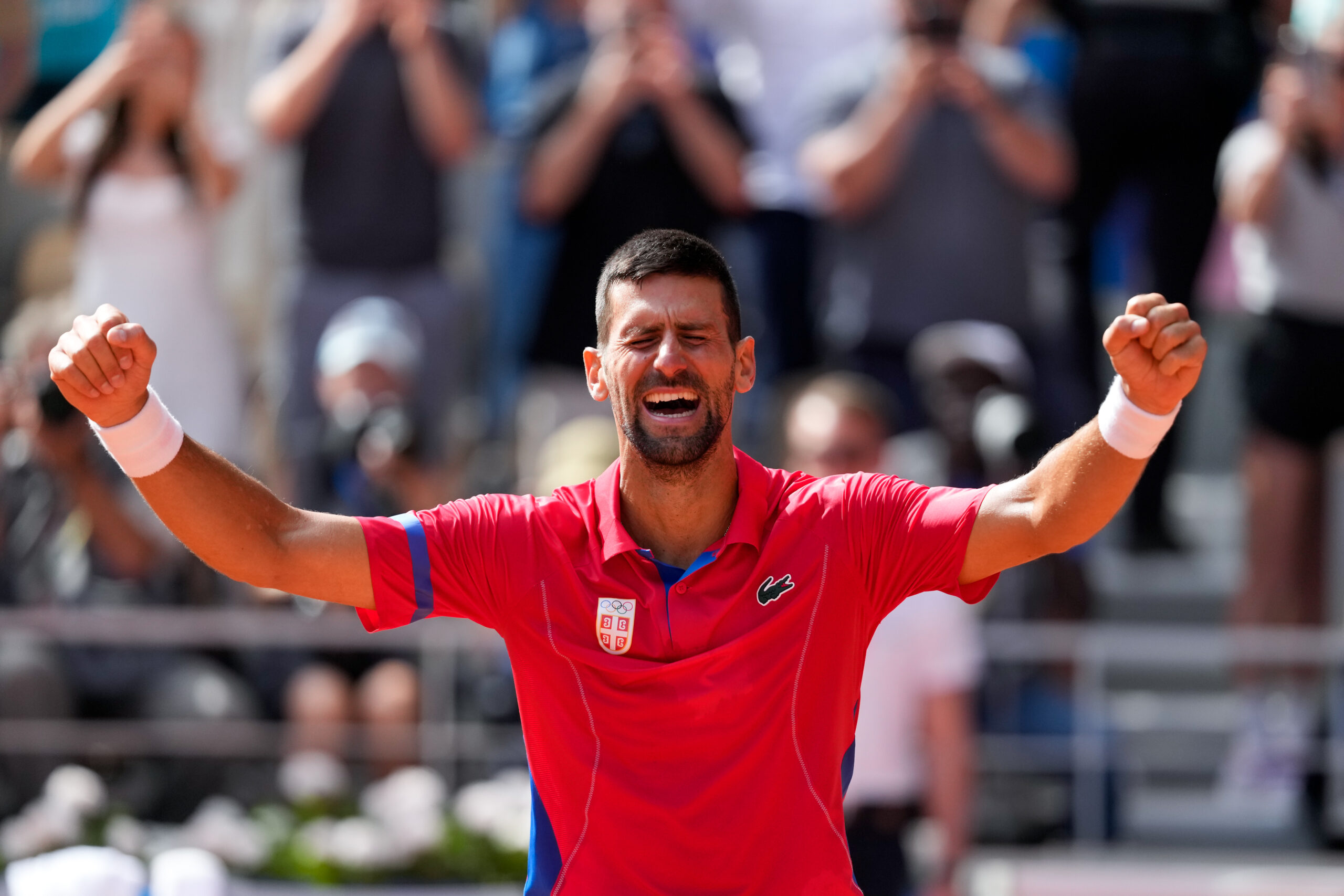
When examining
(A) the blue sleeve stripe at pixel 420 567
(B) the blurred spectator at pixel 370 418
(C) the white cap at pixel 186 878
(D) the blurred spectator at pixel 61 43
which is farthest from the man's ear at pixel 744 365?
(D) the blurred spectator at pixel 61 43

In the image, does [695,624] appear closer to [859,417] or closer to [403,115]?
[859,417]

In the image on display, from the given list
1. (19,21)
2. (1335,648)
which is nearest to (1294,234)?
(1335,648)

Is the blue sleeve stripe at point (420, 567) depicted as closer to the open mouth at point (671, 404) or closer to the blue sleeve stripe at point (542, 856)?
the blue sleeve stripe at point (542, 856)

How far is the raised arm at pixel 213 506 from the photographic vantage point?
3439 millimetres

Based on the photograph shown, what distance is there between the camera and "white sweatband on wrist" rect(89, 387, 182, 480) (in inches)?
138

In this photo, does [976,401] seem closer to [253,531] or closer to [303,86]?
[303,86]

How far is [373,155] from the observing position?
8648 mm

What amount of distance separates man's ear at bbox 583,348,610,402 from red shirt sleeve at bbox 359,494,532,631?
Answer: 12.0 inches

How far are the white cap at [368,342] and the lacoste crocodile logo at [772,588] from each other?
462 centimetres

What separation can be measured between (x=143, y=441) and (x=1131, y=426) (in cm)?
199

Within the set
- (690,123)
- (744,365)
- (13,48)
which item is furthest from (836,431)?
(13,48)

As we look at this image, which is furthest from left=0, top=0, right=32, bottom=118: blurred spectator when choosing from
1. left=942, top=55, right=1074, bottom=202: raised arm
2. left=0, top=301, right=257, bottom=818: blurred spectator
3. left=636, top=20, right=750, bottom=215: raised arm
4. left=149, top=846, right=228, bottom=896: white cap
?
left=149, top=846, right=228, bottom=896: white cap

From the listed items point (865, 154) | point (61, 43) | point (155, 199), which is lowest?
point (155, 199)

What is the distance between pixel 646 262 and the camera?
3717 millimetres
